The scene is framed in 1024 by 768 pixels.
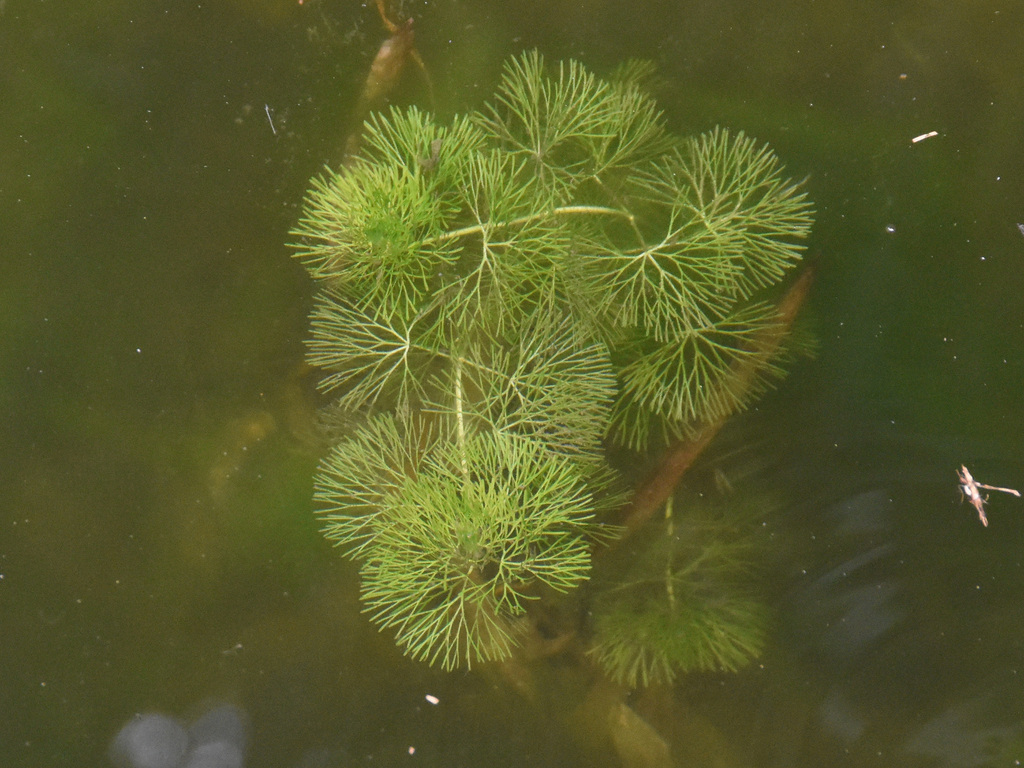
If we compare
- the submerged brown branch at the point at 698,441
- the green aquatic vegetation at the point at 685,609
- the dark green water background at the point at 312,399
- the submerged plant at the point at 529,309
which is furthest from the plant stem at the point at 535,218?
the green aquatic vegetation at the point at 685,609

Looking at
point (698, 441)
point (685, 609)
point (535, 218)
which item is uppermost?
point (535, 218)

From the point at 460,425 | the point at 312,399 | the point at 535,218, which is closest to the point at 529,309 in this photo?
the point at 535,218

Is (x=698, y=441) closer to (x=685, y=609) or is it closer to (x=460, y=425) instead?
(x=685, y=609)

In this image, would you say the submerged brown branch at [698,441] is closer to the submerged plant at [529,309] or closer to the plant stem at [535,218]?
the submerged plant at [529,309]

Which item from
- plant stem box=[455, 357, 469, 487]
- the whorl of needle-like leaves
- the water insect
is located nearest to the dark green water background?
the water insect

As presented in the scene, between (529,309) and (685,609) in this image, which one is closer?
(529,309)

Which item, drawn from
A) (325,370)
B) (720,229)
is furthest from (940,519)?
(325,370)

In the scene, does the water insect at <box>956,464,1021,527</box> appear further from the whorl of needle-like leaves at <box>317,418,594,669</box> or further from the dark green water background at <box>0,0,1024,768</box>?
the whorl of needle-like leaves at <box>317,418,594,669</box>

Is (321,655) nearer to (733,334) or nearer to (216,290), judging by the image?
(216,290)
